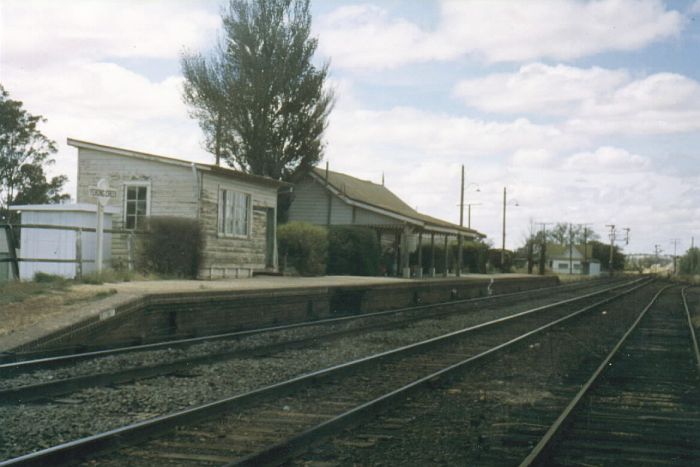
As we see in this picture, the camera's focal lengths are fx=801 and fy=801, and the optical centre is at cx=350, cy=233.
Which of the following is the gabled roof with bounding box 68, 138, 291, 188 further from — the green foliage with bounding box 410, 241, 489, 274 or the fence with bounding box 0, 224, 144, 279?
the green foliage with bounding box 410, 241, 489, 274

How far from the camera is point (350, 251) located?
3030cm

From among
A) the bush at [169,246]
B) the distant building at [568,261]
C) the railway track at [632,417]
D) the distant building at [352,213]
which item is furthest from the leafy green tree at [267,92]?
the distant building at [568,261]

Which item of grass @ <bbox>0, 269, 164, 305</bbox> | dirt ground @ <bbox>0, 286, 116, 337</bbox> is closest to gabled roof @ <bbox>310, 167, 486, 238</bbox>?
grass @ <bbox>0, 269, 164, 305</bbox>

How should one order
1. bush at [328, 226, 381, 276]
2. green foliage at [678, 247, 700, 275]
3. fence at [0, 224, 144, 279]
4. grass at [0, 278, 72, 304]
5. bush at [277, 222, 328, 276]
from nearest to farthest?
grass at [0, 278, 72, 304]
fence at [0, 224, 144, 279]
bush at [277, 222, 328, 276]
bush at [328, 226, 381, 276]
green foliage at [678, 247, 700, 275]

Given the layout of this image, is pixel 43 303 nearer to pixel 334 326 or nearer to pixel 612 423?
pixel 334 326

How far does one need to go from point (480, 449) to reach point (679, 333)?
13.1m

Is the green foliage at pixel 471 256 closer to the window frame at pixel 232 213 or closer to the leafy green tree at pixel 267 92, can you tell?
the leafy green tree at pixel 267 92

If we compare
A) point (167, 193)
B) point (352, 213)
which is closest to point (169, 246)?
point (167, 193)

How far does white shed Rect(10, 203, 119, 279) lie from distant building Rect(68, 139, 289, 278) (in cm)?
139

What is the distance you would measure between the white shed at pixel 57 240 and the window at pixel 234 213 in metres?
3.65

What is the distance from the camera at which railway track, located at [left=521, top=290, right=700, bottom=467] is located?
20.2ft

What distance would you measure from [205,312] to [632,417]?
8984 millimetres

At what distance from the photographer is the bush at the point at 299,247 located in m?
26.4

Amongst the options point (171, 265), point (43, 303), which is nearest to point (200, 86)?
point (171, 265)
